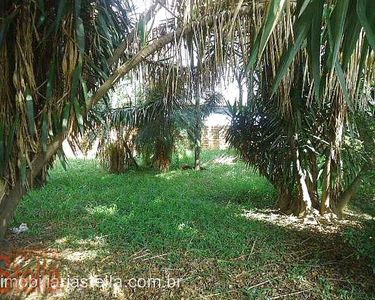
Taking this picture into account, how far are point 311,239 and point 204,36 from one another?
2.14 metres

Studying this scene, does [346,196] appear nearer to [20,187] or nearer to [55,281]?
[55,281]

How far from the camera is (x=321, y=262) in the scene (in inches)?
93.1

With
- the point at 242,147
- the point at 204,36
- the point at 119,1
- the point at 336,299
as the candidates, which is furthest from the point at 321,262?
the point at 119,1

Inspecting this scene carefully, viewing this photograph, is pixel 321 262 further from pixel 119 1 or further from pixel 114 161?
pixel 114 161

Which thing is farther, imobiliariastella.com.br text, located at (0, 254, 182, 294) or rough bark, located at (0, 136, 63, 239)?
imobiliariastella.com.br text, located at (0, 254, 182, 294)

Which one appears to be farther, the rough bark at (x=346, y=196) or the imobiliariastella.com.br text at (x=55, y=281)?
the rough bark at (x=346, y=196)

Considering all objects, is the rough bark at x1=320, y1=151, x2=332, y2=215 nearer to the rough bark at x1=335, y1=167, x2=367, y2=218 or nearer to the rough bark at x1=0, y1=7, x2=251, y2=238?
the rough bark at x1=335, y1=167, x2=367, y2=218

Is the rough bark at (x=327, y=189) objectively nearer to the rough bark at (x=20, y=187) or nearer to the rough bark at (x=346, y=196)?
the rough bark at (x=346, y=196)

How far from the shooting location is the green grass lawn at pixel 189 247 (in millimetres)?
2080

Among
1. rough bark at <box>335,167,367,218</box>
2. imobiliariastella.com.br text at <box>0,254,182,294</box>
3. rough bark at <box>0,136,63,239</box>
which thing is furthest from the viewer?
rough bark at <box>335,167,367,218</box>

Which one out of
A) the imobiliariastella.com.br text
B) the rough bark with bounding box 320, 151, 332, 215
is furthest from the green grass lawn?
the rough bark with bounding box 320, 151, 332, 215

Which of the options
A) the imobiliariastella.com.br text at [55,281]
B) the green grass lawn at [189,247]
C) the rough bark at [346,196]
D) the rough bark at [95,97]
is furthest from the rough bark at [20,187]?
the rough bark at [346,196]

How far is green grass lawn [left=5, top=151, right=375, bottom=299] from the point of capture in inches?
81.9

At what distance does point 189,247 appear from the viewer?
2.61m
